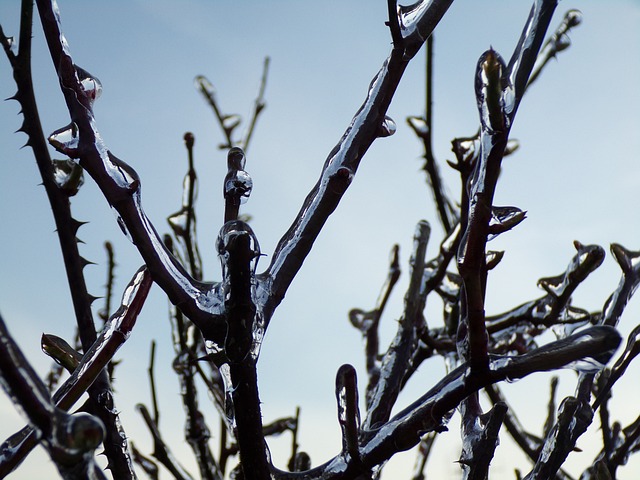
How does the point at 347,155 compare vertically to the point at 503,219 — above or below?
above

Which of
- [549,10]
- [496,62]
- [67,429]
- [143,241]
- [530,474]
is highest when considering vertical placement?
[549,10]

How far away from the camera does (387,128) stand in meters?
1.22

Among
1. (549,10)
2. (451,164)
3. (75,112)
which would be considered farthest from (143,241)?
(451,164)

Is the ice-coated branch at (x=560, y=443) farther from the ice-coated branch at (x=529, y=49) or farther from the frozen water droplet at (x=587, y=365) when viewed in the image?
the ice-coated branch at (x=529, y=49)

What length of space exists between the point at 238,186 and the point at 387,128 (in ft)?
0.99

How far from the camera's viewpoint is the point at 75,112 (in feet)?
3.44

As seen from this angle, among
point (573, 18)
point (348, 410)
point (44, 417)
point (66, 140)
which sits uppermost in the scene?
point (573, 18)

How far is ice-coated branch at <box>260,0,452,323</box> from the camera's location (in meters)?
1.08

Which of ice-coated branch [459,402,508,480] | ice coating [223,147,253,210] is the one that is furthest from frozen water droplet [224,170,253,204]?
ice-coated branch [459,402,508,480]

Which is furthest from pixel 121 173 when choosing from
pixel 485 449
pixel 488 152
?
pixel 485 449

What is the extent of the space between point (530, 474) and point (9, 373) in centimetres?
99

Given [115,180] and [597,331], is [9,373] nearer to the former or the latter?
[115,180]

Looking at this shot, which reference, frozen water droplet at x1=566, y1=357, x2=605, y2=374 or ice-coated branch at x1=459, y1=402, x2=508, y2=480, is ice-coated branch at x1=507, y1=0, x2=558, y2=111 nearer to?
frozen water droplet at x1=566, y1=357, x2=605, y2=374

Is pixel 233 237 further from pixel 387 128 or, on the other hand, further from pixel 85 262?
pixel 85 262
